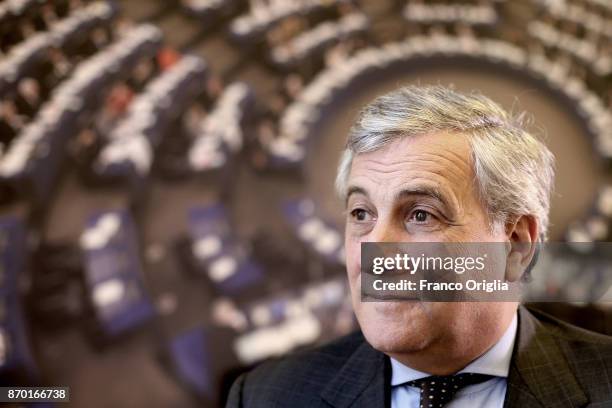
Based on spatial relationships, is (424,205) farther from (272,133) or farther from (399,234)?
(272,133)

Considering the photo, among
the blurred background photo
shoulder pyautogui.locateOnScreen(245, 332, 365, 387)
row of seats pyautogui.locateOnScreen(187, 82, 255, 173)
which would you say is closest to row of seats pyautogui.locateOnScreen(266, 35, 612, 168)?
the blurred background photo

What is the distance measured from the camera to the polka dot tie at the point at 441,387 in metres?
1.04

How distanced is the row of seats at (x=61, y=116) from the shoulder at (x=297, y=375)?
3.50ft

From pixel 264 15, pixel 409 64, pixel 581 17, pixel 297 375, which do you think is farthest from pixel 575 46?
pixel 297 375

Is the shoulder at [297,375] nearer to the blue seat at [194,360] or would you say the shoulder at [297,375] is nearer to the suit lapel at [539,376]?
the suit lapel at [539,376]

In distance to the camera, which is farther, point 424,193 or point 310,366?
point 310,366

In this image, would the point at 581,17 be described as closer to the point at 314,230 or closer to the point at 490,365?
the point at 314,230

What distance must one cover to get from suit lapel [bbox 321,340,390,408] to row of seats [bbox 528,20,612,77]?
194 cm

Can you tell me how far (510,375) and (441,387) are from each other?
11cm

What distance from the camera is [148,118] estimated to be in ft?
7.22

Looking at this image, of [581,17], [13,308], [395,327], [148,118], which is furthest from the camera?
[581,17]

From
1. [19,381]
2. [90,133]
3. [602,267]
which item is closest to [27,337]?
[19,381]

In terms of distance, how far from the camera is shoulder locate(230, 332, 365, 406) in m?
1.16

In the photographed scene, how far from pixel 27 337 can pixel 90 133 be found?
0.62 metres
